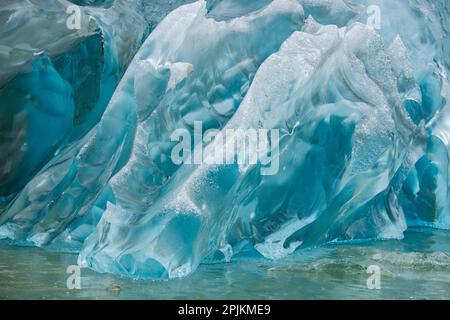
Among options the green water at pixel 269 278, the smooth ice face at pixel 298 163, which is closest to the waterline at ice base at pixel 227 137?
the smooth ice face at pixel 298 163

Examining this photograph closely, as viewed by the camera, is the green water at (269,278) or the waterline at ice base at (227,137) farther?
the waterline at ice base at (227,137)

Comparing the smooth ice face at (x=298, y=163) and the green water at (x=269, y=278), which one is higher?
the smooth ice face at (x=298, y=163)

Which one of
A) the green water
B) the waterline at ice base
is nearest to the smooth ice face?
the waterline at ice base

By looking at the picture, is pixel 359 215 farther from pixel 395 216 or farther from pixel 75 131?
pixel 75 131

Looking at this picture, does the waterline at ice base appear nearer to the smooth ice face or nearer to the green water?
the smooth ice face

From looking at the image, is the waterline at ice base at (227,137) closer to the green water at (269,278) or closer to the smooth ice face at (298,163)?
the smooth ice face at (298,163)

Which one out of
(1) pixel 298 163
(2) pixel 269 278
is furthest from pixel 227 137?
(2) pixel 269 278
